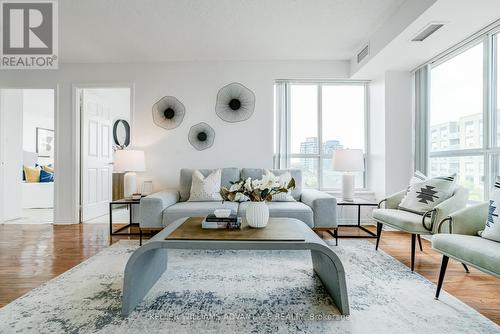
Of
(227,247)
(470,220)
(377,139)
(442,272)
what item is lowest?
(442,272)

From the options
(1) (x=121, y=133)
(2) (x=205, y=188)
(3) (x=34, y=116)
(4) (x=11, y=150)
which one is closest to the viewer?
(2) (x=205, y=188)

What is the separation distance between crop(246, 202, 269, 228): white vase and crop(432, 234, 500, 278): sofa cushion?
49.2 inches

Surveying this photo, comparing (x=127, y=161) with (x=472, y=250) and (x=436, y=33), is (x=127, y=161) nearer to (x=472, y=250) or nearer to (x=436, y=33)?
(x=472, y=250)

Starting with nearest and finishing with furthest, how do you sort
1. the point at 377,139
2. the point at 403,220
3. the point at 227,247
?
the point at 227,247, the point at 403,220, the point at 377,139

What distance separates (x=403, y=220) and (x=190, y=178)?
8.53 feet

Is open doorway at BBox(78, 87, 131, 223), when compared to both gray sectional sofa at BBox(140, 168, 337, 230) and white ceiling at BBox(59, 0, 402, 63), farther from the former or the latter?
gray sectional sofa at BBox(140, 168, 337, 230)

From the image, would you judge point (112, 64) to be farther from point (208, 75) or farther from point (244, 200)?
point (244, 200)

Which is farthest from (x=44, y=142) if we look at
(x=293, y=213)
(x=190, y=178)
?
(x=293, y=213)

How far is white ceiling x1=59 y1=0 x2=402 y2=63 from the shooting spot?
2.71 meters

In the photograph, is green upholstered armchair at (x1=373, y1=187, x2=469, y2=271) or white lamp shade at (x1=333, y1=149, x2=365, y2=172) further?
white lamp shade at (x1=333, y1=149, x2=365, y2=172)

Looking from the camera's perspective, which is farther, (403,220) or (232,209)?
(232,209)

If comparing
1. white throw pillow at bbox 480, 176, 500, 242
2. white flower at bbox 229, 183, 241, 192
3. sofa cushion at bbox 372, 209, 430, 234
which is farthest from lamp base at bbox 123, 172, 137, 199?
white throw pillow at bbox 480, 176, 500, 242

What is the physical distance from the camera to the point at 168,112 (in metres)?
4.09

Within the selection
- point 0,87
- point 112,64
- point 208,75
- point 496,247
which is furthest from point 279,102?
point 0,87
